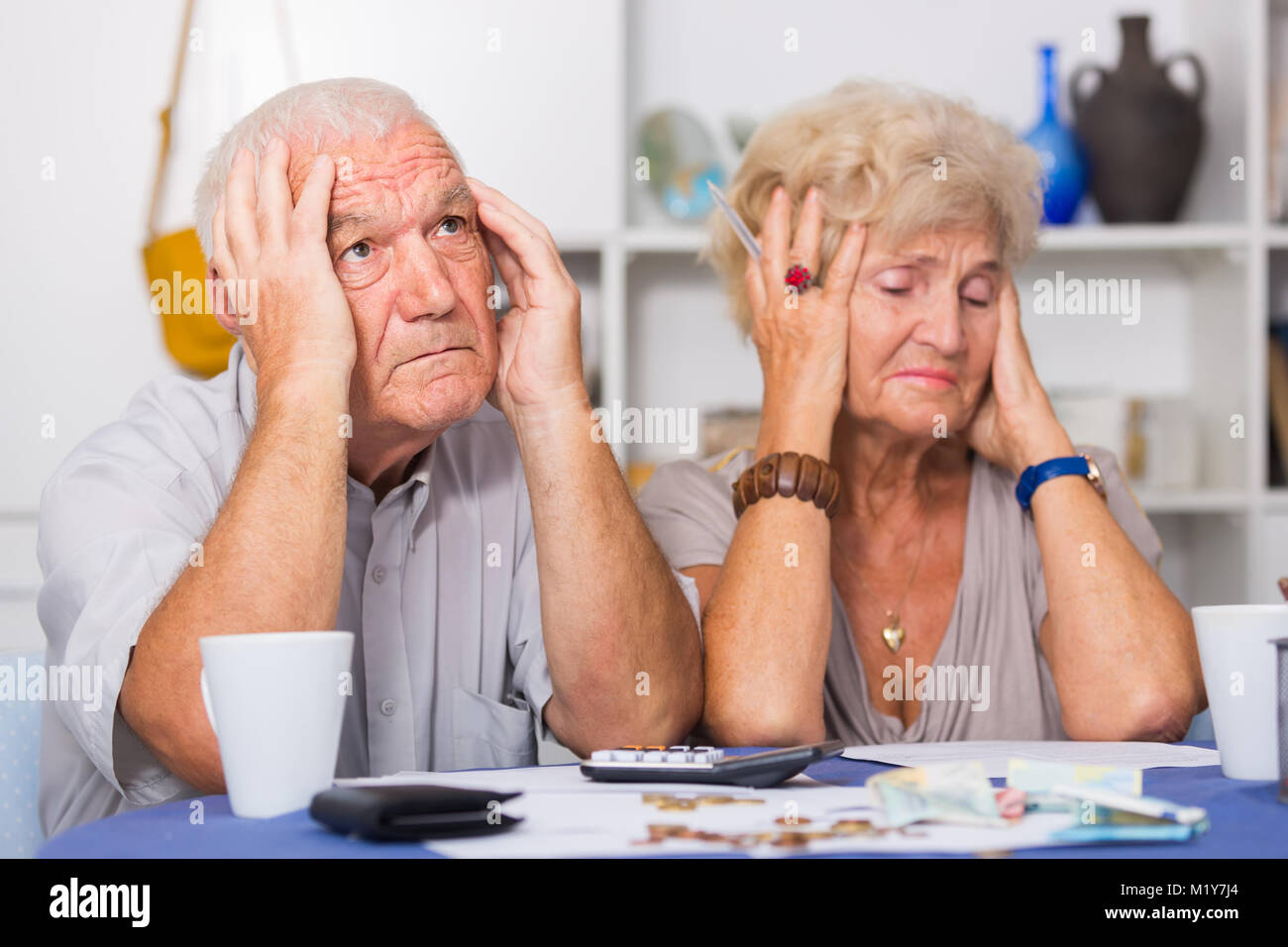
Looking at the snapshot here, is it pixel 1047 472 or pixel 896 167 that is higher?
pixel 896 167

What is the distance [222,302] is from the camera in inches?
50.2

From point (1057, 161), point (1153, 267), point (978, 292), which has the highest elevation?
point (1057, 161)

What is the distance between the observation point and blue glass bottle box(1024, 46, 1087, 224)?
8.45ft

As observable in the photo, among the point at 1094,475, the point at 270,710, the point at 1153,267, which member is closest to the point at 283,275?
the point at 270,710

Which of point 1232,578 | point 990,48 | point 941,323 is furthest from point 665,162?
point 1232,578

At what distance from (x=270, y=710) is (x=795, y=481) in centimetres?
85

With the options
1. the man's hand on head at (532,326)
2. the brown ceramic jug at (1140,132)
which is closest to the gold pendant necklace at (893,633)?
the man's hand on head at (532,326)

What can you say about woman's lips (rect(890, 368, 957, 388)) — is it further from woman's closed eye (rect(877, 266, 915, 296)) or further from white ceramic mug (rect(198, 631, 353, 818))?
white ceramic mug (rect(198, 631, 353, 818))

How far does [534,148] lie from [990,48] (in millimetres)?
1039

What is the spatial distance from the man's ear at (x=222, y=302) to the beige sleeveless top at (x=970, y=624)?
56 cm

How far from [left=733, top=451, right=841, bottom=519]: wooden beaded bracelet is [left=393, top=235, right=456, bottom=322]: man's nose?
45cm

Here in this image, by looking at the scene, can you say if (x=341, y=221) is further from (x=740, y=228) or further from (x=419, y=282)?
(x=740, y=228)
